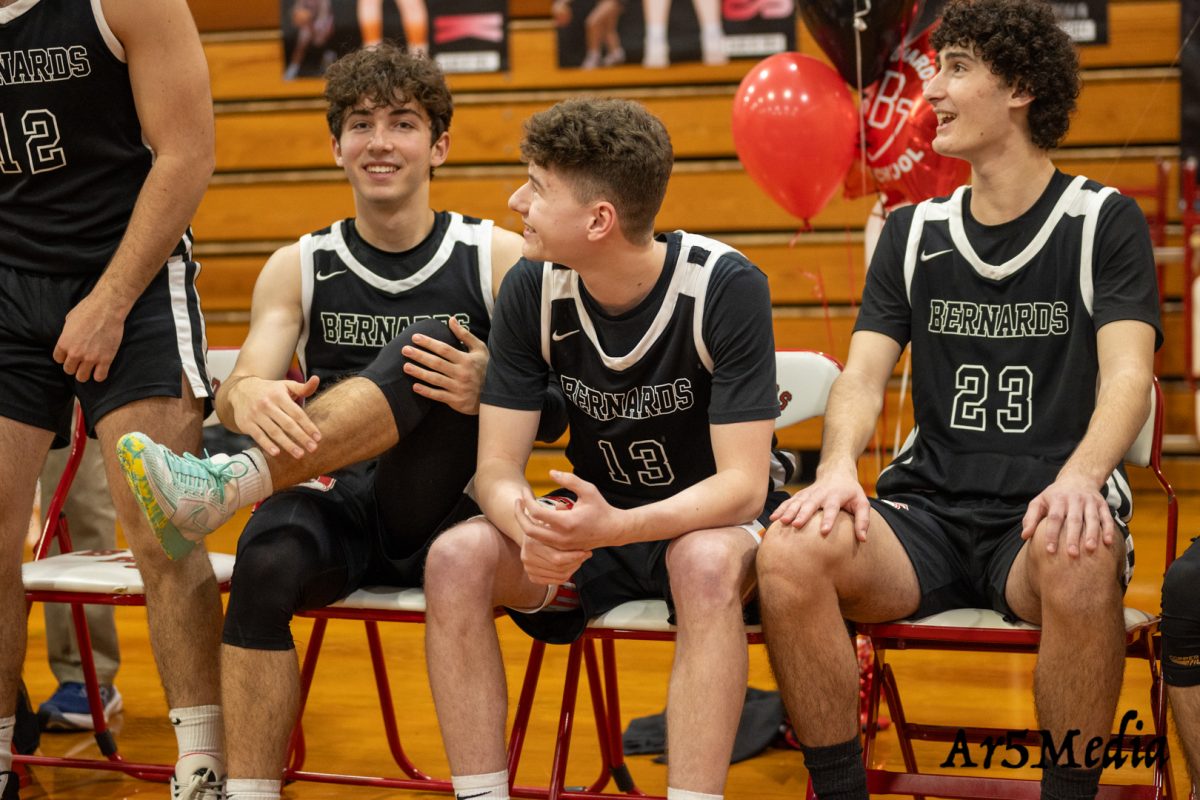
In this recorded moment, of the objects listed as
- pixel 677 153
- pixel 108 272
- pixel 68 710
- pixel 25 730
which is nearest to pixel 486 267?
pixel 108 272

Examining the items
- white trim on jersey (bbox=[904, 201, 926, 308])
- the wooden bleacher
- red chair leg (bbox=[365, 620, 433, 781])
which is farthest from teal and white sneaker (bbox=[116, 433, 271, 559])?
the wooden bleacher

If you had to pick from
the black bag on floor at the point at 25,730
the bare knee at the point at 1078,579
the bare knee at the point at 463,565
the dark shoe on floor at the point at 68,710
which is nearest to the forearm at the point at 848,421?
the bare knee at the point at 1078,579

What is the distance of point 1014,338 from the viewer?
2504mm

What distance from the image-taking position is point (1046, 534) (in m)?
2.15

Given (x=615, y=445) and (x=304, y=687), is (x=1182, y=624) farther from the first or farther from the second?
(x=304, y=687)

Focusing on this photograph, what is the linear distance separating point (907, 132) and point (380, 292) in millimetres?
1382

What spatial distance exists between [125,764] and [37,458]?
652 millimetres

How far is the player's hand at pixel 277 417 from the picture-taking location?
2.39m

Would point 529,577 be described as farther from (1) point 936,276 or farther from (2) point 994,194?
(2) point 994,194

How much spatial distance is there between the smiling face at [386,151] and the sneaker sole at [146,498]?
2.48ft

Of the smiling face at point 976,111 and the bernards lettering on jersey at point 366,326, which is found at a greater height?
the smiling face at point 976,111

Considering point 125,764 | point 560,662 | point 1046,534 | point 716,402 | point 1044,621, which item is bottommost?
point 560,662

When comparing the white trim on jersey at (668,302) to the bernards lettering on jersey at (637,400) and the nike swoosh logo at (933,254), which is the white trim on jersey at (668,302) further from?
the nike swoosh logo at (933,254)

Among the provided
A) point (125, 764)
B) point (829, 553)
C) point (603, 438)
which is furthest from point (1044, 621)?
point (125, 764)
